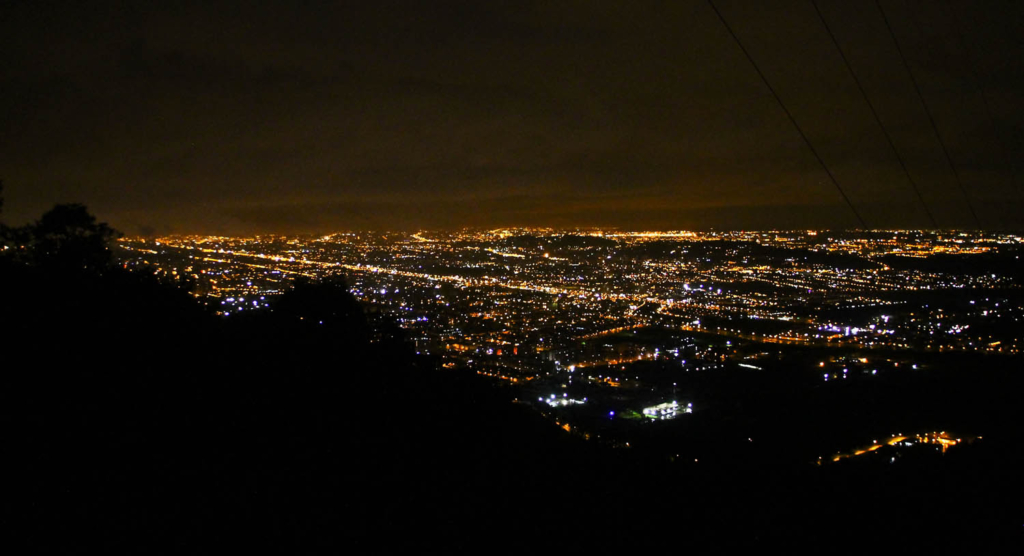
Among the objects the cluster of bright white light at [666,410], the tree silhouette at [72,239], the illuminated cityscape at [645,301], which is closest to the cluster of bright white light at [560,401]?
the illuminated cityscape at [645,301]

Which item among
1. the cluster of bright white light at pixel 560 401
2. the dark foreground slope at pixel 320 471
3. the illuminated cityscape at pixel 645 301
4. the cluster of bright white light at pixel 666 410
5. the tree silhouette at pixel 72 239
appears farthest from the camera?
the illuminated cityscape at pixel 645 301

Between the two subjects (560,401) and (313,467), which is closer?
(313,467)

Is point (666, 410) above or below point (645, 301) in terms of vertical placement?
below

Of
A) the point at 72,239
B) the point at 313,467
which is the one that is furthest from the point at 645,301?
the point at 313,467

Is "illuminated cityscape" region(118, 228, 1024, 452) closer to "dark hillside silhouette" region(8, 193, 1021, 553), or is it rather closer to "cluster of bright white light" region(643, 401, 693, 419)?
"cluster of bright white light" region(643, 401, 693, 419)

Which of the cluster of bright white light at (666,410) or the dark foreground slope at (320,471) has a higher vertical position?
the dark foreground slope at (320,471)

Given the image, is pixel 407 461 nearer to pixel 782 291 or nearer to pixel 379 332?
pixel 379 332

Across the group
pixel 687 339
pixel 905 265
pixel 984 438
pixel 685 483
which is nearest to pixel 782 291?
pixel 905 265

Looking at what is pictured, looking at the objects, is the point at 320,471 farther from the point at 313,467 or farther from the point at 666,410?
the point at 666,410

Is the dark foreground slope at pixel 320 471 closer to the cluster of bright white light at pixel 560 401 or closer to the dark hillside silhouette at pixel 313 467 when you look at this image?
the dark hillside silhouette at pixel 313 467
